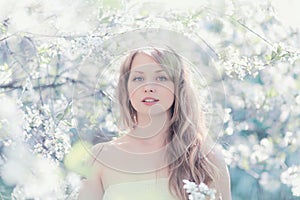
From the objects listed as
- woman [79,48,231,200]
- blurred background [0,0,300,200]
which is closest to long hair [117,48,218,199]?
woman [79,48,231,200]

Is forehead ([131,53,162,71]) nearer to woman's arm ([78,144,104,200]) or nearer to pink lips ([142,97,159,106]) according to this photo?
pink lips ([142,97,159,106])

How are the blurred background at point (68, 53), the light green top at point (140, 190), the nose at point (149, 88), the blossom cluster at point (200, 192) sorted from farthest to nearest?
the blurred background at point (68, 53) → the light green top at point (140, 190) → the nose at point (149, 88) → the blossom cluster at point (200, 192)

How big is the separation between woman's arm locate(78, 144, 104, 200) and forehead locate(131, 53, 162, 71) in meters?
0.19

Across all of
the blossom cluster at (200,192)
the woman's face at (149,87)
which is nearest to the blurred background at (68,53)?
the woman's face at (149,87)

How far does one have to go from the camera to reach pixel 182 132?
1.28 meters

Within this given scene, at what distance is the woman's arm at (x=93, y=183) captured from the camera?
1.31m

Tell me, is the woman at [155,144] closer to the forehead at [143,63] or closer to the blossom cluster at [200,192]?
the forehead at [143,63]

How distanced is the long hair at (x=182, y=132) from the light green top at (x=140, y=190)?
0.02 m

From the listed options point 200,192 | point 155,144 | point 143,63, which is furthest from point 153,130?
point 200,192

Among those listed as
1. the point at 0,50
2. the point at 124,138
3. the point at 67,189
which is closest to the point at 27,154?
the point at 67,189

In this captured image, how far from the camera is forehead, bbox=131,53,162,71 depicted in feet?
3.93

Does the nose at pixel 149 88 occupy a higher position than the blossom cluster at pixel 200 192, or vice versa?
the nose at pixel 149 88

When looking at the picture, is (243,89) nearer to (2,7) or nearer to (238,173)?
(238,173)

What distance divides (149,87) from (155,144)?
17 cm
